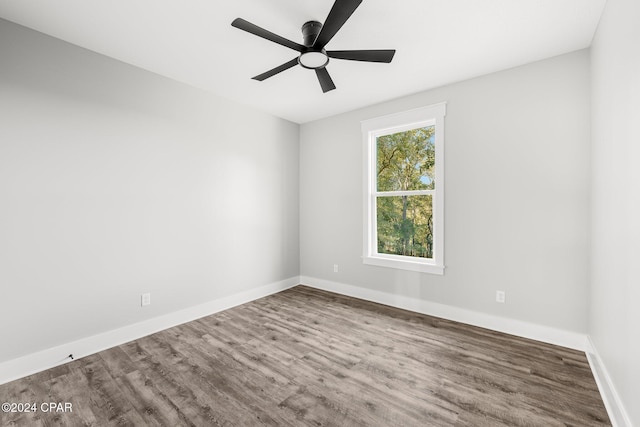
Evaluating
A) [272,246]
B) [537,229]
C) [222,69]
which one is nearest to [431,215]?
[537,229]

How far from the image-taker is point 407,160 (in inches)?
142

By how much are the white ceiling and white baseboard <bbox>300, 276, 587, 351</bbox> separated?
2528 mm

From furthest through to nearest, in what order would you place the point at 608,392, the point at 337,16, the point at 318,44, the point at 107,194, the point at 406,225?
the point at 406,225, the point at 107,194, the point at 318,44, the point at 608,392, the point at 337,16

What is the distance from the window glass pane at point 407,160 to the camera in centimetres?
342

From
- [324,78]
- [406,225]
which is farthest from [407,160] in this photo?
[324,78]

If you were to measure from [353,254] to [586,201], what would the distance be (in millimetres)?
2523

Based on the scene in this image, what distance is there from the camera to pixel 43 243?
7.37 ft

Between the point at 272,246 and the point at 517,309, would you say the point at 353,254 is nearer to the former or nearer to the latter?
the point at 272,246

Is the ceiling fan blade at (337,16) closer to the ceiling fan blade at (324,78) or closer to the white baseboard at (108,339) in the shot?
the ceiling fan blade at (324,78)

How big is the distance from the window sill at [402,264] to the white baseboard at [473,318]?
37 centimetres

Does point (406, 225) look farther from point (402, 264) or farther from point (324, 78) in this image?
point (324, 78)

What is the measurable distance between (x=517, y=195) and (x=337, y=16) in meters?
2.36

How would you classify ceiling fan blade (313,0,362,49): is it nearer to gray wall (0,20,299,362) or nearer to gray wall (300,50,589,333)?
gray wall (300,50,589,333)

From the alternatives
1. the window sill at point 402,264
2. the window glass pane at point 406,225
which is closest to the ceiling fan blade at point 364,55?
the window glass pane at point 406,225
